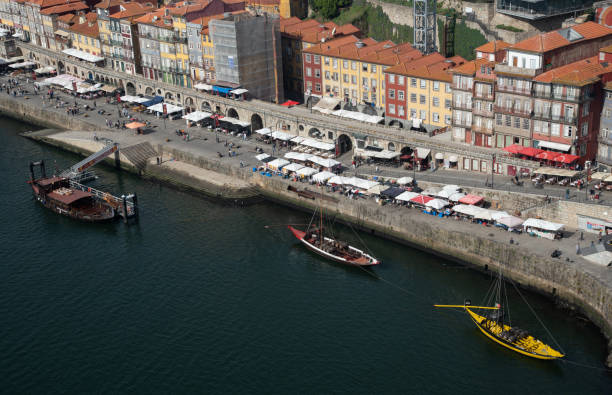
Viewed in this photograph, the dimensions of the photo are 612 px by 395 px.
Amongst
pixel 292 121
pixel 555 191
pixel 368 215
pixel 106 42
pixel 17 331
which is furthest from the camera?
pixel 106 42

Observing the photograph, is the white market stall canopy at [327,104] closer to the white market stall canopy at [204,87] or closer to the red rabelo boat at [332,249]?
the white market stall canopy at [204,87]

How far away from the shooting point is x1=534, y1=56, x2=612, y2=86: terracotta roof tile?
103 m

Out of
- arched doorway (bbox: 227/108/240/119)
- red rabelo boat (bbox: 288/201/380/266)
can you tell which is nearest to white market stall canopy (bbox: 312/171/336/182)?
red rabelo boat (bbox: 288/201/380/266)

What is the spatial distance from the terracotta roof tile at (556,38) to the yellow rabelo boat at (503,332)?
35.8 m

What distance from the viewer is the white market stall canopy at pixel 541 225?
95.3 meters

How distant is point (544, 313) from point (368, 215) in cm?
2942

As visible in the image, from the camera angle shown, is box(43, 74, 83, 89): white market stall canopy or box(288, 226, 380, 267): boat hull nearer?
box(288, 226, 380, 267): boat hull

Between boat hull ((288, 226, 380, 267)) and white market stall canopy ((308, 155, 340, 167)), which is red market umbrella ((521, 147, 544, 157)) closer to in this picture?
boat hull ((288, 226, 380, 267))

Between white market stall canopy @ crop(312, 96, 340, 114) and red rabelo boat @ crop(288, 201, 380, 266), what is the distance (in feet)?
115

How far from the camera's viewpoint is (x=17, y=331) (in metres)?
88.9

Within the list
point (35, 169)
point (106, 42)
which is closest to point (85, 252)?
point (35, 169)

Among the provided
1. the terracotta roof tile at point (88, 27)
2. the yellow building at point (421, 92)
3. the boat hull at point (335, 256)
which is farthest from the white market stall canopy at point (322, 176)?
the terracotta roof tile at point (88, 27)

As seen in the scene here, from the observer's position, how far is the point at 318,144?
12756 centimetres

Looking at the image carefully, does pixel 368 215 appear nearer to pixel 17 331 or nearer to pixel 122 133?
pixel 17 331
